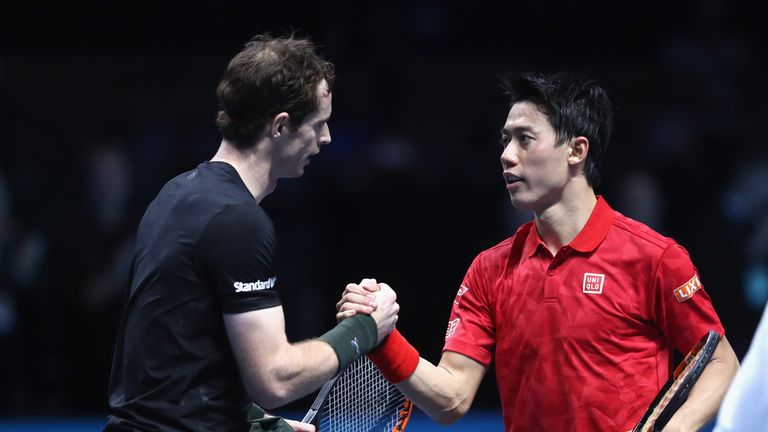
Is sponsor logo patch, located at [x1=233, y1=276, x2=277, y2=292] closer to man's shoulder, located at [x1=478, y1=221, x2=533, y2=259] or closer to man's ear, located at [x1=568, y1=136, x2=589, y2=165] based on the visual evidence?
man's shoulder, located at [x1=478, y1=221, x2=533, y2=259]

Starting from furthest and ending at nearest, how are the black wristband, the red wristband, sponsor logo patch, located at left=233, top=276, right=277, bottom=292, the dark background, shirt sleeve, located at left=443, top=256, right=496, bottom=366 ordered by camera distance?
1. the dark background
2. shirt sleeve, located at left=443, top=256, right=496, bottom=366
3. the red wristband
4. the black wristband
5. sponsor logo patch, located at left=233, top=276, right=277, bottom=292

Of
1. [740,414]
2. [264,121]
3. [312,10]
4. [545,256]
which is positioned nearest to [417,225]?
[312,10]

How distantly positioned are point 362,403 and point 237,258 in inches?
40.0

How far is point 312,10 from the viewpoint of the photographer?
37.6 ft

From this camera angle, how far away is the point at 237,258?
306 centimetres

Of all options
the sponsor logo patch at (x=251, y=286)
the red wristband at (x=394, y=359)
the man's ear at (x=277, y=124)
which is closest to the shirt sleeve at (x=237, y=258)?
the sponsor logo patch at (x=251, y=286)

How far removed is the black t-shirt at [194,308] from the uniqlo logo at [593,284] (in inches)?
44.5

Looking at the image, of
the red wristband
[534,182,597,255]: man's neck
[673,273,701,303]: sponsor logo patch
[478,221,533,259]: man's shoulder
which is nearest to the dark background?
[478,221,533,259]: man's shoulder

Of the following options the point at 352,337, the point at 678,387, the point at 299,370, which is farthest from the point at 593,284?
the point at 299,370

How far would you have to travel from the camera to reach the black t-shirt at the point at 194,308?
3.06 m

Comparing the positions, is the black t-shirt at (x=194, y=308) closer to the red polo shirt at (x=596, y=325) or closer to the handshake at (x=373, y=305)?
the handshake at (x=373, y=305)

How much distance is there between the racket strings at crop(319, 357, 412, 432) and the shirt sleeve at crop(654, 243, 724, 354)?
0.96 metres

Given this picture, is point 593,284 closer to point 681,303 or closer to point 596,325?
point 596,325

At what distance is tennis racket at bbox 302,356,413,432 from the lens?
3824 millimetres
